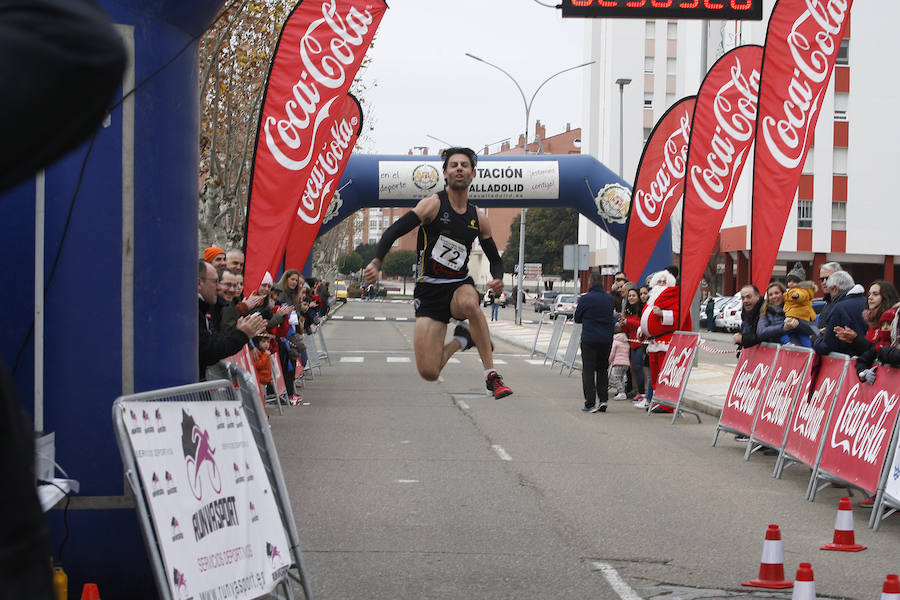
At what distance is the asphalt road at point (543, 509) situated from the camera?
6535mm

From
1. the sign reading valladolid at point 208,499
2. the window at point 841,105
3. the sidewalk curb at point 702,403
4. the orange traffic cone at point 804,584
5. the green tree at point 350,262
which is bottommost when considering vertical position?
the green tree at point 350,262

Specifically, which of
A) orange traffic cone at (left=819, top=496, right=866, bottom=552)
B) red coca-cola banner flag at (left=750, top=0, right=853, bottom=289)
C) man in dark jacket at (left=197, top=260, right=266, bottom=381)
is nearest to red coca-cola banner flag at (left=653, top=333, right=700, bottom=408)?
red coca-cola banner flag at (left=750, top=0, right=853, bottom=289)

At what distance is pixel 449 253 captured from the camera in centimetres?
785

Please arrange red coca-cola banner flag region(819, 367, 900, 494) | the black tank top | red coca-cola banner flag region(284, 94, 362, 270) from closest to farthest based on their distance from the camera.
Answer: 1. the black tank top
2. red coca-cola banner flag region(819, 367, 900, 494)
3. red coca-cola banner flag region(284, 94, 362, 270)

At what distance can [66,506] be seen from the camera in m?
5.12

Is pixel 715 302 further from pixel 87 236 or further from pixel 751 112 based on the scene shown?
pixel 87 236

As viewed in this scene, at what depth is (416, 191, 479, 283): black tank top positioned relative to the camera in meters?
7.65

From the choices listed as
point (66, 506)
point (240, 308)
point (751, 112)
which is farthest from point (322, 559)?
point (751, 112)

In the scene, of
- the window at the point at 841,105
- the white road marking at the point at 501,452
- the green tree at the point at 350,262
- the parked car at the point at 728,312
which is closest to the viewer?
the white road marking at the point at 501,452

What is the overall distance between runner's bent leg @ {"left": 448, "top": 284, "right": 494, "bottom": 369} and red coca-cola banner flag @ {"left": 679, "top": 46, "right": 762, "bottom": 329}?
24.1 ft

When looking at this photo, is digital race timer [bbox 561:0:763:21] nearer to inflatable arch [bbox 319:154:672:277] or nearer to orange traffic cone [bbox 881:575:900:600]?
orange traffic cone [bbox 881:575:900:600]

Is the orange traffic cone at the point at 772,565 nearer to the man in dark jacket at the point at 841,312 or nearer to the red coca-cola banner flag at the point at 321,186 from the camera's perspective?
the man in dark jacket at the point at 841,312

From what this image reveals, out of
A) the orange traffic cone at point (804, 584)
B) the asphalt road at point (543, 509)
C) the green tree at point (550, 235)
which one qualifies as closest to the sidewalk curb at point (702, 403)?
the asphalt road at point (543, 509)

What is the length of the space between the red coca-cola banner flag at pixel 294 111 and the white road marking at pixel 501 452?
9.76 ft
